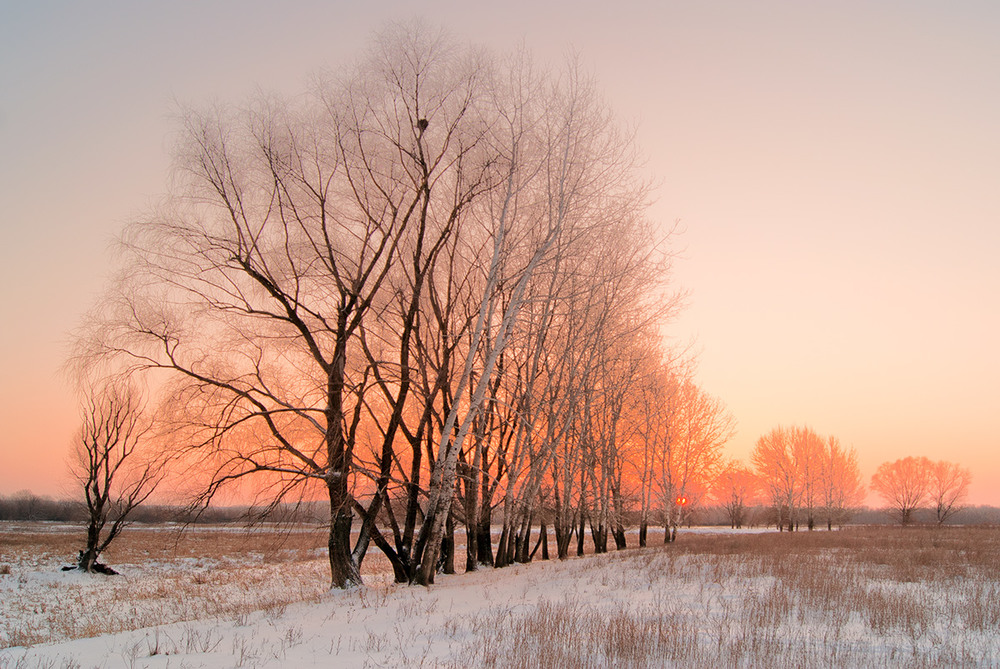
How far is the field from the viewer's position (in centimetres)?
582

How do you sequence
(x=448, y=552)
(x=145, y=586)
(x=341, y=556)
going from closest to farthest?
(x=341, y=556)
(x=448, y=552)
(x=145, y=586)

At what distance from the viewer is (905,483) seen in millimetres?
62844

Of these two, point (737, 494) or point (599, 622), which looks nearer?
point (599, 622)

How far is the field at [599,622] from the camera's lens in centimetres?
582

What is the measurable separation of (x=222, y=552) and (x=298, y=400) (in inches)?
962

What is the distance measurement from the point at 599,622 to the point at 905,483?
71.1m

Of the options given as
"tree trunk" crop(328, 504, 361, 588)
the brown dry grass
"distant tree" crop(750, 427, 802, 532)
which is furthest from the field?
"distant tree" crop(750, 427, 802, 532)

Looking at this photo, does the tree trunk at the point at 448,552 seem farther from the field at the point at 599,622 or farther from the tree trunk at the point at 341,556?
the tree trunk at the point at 341,556

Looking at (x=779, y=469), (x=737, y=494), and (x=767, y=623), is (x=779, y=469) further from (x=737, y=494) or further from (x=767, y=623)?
(x=767, y=623)

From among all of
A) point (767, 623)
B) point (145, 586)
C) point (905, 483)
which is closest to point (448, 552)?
point (767, 623)

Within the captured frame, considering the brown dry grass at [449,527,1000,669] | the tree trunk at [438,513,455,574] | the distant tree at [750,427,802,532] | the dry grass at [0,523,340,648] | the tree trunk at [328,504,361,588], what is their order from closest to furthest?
the brown dry grass at [449,527,1000,669] → the dry grass at [0,523,340,648] → the tree trunk at [328,504,361,588] → the tree trunk at [438,513,455,574] → the distant tree at [750,427,802,532]

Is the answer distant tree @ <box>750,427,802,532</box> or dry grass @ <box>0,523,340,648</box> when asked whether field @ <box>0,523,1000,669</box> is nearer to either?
dry grass @ <box>0,523,340,648</box>

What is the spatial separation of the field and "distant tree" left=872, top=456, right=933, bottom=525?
58187 millimetres

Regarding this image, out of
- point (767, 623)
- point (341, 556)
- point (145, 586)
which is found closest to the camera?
point (767, 623)
